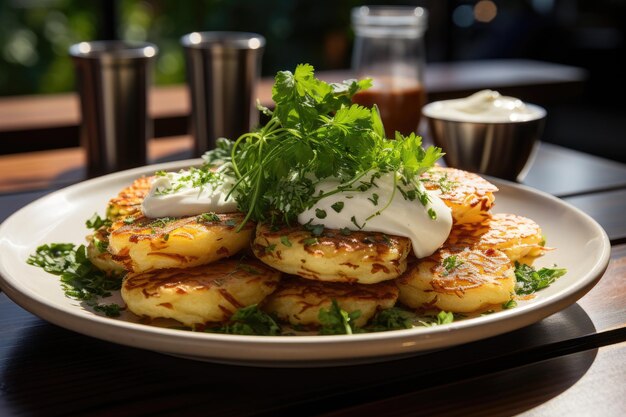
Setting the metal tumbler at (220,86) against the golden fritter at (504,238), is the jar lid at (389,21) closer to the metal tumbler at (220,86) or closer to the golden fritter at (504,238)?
the metal tumbler at (220,86)

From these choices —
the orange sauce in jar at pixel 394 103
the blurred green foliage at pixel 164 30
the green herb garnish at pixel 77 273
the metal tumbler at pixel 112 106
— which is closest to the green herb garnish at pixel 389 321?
the green herb garnish at pixel 77 273

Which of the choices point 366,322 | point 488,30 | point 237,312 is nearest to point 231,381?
point 237,312

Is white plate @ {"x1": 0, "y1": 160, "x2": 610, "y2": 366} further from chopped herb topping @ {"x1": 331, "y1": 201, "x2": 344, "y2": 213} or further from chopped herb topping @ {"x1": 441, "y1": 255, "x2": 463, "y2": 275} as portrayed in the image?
chopped herb topping @ {"x1": 331, "y1": 201, "x2": 344, "y2": 213}

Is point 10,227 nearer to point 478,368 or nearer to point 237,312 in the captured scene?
point 237,312

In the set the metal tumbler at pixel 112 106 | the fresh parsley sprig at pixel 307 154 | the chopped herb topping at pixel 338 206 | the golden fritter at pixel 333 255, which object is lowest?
the metal tumbler at pixel 112 106

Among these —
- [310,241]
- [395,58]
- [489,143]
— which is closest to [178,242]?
[310,241]
